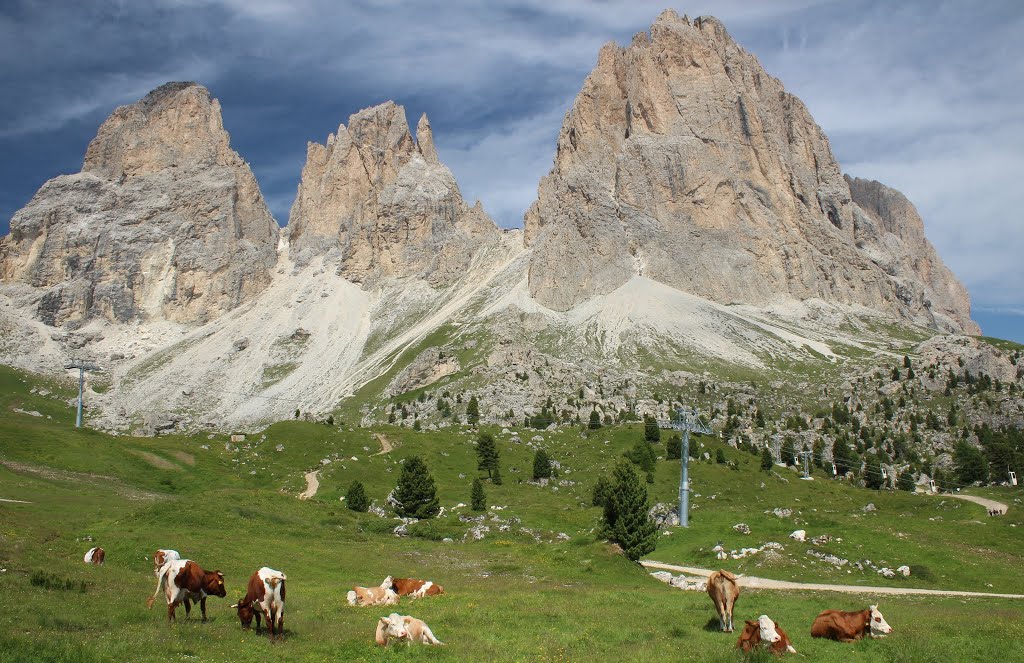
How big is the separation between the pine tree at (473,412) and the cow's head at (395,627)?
399 feet

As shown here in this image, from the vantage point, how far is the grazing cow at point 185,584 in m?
20.5

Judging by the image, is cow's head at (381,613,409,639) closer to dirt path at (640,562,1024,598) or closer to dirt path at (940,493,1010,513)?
dirt path at (640,562,1024,598)

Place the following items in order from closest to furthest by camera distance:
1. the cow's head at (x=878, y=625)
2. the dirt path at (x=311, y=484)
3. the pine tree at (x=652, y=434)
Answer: the cow's head at (x=878, y=625) → the dirt path at (x=311, y=484) → the pine tree at (x=652, y=434)

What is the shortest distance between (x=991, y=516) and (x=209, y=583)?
62.6 metres

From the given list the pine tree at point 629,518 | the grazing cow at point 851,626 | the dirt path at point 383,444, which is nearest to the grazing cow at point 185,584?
the grazing cow at point 851,626

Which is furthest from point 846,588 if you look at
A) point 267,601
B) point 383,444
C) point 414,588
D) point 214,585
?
point 383,444

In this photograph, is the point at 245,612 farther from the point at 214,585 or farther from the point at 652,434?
the point at 652,434

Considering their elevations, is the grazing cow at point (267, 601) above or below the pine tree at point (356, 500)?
above

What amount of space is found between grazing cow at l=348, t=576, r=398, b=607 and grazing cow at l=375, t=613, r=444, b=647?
7.68 meters

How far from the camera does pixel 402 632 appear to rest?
63.8 ft

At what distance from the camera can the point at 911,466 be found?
429ft

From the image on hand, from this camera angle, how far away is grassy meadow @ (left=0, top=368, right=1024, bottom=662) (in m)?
19.1

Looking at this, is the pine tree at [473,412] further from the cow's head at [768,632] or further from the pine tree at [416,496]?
the cow's head at [768,632]

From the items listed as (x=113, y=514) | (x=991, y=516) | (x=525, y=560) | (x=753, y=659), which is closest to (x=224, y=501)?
(x=113, y=514)
